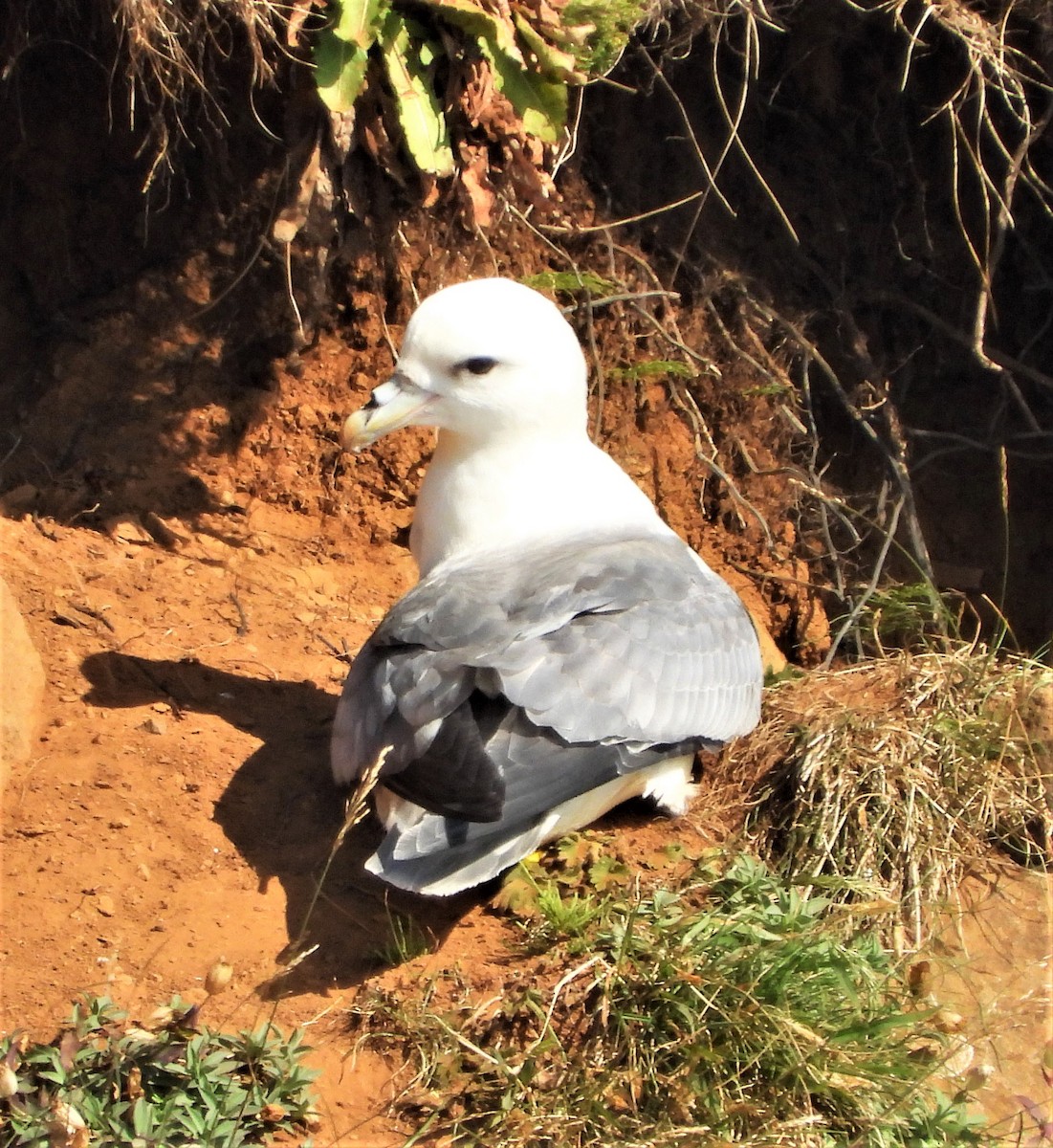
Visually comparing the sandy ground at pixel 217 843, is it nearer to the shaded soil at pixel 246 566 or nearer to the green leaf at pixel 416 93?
the shaded soil at pixel 246 566

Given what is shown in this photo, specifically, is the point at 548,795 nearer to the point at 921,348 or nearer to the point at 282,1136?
the point at 282,1136

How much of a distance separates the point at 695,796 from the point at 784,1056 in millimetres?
1041

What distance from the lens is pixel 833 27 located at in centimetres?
546

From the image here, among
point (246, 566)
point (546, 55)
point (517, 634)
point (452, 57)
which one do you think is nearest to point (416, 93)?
point (452, 57)

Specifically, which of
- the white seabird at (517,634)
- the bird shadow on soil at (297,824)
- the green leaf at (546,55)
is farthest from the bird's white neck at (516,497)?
the green leaf at (546,55)

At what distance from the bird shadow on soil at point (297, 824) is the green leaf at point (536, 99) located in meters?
1.82

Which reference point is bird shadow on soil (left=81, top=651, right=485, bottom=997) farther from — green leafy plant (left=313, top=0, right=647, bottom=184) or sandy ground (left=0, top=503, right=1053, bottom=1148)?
green leafy plant (left=313, top=0, right=647, bottom=184)

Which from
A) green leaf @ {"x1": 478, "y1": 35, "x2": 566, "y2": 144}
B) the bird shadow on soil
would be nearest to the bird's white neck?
the bird shadow on soil

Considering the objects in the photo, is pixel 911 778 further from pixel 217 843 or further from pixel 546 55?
pixel 546 55

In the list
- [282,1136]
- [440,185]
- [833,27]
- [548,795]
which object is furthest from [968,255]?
[282,1136]

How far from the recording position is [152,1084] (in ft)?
7.92

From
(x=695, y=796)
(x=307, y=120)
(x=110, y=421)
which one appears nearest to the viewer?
(x=695, y=796)

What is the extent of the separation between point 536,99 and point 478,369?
114 centimetres

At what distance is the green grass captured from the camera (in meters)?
2.53
